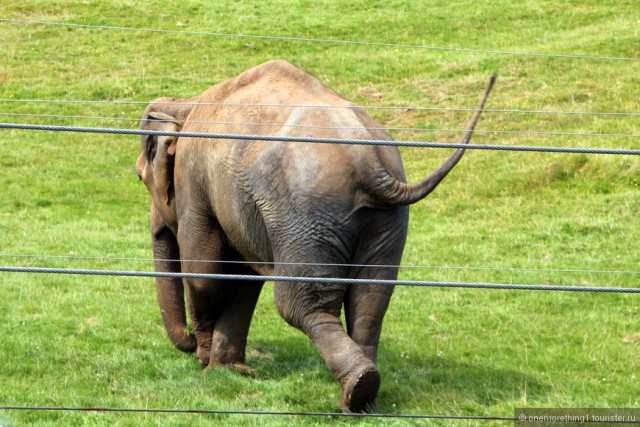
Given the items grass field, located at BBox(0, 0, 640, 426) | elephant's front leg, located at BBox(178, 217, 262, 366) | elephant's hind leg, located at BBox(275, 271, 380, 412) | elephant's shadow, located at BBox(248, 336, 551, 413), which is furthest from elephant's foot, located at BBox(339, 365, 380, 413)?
elephant's front leg, located at BBox(178, 217, 262, 366)

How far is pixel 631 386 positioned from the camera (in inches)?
420

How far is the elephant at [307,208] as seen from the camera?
9.40 meters

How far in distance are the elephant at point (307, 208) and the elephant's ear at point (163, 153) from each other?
60 centimetres

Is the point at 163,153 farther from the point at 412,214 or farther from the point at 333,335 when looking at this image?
the point at 412,214

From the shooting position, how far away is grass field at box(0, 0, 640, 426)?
10602mm

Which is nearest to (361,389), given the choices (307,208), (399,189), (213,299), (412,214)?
(307,208)

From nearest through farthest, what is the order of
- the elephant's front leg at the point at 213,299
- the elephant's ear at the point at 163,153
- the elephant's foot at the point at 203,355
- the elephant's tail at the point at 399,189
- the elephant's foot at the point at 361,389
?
the elephant's foot at the point at 361,389
the elephant's tail at the point at 399,189
the elephant's front leg at the point at 213,299
the elephant's foot at the point at 203,355
the elephant's ear at the point at 163,153

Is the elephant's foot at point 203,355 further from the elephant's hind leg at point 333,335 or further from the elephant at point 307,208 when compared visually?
the elephant's hind leg at point 333,335

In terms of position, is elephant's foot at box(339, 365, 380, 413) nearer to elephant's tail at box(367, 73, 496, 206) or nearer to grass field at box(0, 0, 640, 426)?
grass field at box(0, 0, 640, 426)

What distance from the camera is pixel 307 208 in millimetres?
9430

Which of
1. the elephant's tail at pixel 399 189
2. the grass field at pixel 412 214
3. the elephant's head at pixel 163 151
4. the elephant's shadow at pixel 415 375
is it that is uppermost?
the elephant's tail at pixel 399 189

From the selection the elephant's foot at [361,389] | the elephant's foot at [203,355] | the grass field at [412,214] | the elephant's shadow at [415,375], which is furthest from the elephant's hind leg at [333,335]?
the elephant's foot at [203,355]

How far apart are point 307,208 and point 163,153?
3.09 m

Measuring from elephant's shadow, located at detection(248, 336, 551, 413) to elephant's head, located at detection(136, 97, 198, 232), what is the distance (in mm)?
1740
